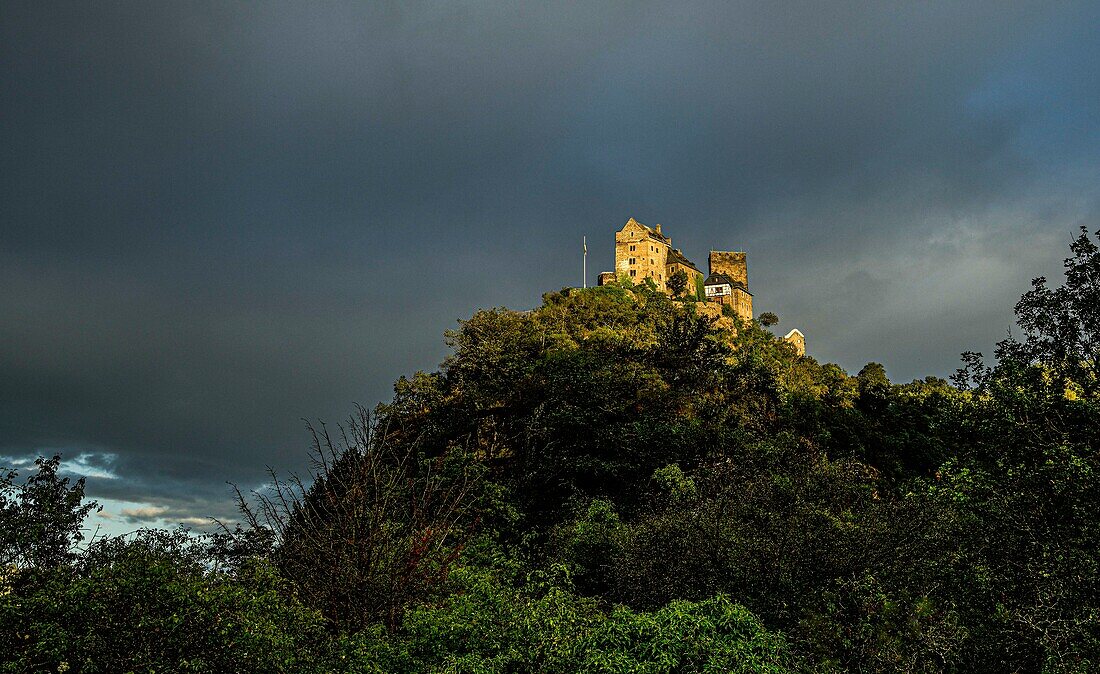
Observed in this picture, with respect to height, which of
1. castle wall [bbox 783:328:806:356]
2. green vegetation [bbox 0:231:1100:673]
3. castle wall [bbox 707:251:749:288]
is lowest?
green vegetation [bbox 0:231:1100:673]

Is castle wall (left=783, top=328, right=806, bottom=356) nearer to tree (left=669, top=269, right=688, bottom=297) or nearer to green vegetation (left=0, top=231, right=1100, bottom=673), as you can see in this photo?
tree (left=669, top=269, right=688, bottom=297)

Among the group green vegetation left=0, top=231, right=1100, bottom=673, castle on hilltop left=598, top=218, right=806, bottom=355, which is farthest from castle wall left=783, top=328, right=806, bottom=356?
green vegetation left=0, top=231, right=1100, bottom=673

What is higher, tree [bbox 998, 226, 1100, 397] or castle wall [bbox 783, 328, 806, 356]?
castle wall [bbox 783, 328, 806, 356]

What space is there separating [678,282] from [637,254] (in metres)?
6.78

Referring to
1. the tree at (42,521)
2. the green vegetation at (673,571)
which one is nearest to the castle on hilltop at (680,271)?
the green vegetation at (673,571)

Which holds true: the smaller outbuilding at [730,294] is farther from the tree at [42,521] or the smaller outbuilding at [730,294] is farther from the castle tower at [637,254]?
the tree at [42,521]

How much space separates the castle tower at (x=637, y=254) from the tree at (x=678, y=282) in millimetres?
1379

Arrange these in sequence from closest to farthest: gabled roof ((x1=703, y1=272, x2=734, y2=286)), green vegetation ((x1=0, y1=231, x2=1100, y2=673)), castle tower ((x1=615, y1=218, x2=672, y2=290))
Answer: green vegetation ((x1=0, y1=231, x2=1100, y2=673)) < castle tower ((x1=615, y1=218, x2=672, y2=290)) < gabled roof ((x1=703, y1=272, x2=734, y2=286))

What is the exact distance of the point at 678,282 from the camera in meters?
107

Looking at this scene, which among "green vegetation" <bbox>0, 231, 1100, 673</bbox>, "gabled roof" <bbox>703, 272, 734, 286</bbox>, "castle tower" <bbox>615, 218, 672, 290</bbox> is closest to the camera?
"green vegetation" <bbox>0, 231, 1100, 673</bbox>

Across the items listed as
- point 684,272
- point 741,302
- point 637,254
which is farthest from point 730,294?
point 637,254

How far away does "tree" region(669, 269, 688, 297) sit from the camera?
106 metres

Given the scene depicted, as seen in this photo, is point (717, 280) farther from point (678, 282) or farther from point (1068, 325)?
point (1068, 325)

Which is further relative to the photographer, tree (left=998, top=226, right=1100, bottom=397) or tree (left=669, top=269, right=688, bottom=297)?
tree (left=669, top=269, right=688, bottom=297)
